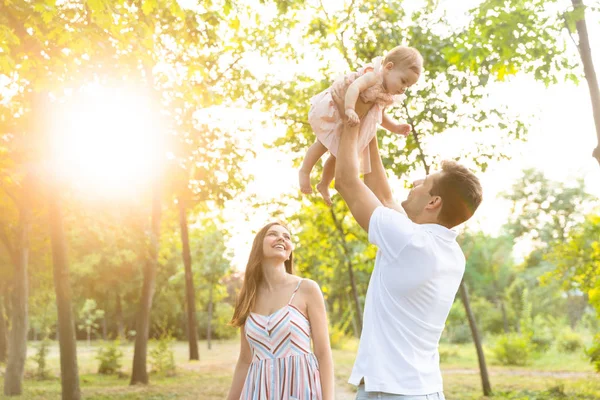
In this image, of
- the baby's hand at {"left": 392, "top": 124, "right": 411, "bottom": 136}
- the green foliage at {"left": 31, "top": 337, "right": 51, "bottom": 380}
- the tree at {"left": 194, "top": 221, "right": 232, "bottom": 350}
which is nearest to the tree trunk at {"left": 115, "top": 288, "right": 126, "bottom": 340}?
the tree at {"left": 194, "top": 221, "right": 232, "bottom": 350}

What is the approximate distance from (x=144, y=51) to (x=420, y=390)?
24.9 feet

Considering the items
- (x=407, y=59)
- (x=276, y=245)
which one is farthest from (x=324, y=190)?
(x=276, y=245)

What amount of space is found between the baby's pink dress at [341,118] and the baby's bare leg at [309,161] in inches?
4.7

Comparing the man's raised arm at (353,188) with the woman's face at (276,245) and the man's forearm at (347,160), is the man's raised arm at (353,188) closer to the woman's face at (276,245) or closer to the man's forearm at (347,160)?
the man's forearm at (347,160)

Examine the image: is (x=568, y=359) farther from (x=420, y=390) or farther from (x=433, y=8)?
(x=420, y=390)

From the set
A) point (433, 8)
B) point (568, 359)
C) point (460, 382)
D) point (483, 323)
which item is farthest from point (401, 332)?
point (483, 323)

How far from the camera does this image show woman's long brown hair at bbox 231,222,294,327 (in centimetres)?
465

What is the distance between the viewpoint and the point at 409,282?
262 cm

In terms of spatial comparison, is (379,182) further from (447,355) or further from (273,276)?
(447,355)

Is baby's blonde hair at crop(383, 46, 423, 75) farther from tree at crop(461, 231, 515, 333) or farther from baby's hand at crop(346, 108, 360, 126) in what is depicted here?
tree at crop(461, 231, 515, 333)

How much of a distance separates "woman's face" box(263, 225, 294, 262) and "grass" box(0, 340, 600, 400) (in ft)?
28.7

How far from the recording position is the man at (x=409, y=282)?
8.44ft

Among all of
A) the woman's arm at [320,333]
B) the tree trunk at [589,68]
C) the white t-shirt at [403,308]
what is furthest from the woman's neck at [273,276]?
the tree trunk at [589,68]

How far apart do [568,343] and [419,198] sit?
2560 centimetres
